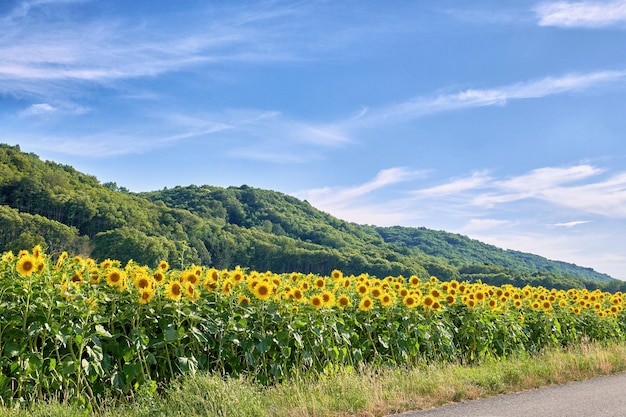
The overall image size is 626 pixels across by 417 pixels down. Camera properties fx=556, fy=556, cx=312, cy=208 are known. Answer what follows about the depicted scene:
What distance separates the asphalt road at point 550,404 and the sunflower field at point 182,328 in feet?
5.22

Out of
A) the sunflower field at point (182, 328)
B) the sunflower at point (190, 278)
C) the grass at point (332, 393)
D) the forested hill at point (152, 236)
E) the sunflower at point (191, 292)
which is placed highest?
the forested hill at point (152, 236)

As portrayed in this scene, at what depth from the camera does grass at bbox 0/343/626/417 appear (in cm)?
528

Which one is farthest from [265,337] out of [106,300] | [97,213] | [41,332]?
[97,213]

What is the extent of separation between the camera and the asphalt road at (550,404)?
599 centimetres

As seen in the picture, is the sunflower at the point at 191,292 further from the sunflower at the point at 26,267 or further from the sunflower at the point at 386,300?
the sunflower at the point at 386,300

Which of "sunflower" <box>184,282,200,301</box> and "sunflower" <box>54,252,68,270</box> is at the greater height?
"sunflower" <box>54,252,68,270</box>

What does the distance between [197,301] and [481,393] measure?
145 inches

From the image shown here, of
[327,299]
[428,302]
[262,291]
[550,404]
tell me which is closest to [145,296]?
[262,291]

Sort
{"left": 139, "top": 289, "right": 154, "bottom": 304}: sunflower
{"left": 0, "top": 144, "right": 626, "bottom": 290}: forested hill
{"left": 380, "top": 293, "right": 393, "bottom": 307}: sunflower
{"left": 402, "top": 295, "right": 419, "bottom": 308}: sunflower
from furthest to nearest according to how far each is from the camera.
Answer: {"left": 0, "top": 144, "right": 626, "bottom": 290}: forested hill < {"left": 402, "top": 295, "right": 419, "bottom": 308}: sunflower < {"left": 380, "top": 293, "right": 393, "bottom": 307}: sunflower < {"left": 139, "top": 289, "right": 154, "bottom": 304}: sunflower

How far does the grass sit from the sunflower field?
299mm

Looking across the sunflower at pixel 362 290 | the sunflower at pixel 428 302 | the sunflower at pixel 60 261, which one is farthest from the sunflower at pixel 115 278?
the sunflower at pixel 428 302

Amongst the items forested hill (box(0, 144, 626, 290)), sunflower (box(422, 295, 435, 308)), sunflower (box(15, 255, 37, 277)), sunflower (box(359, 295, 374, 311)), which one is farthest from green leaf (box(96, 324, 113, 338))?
forested hill (box(0, 144, 626, 290))

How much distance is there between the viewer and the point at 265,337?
6754mm

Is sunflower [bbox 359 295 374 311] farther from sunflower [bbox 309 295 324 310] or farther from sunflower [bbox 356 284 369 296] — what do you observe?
sunflower [bbox 309 295 324 310]
